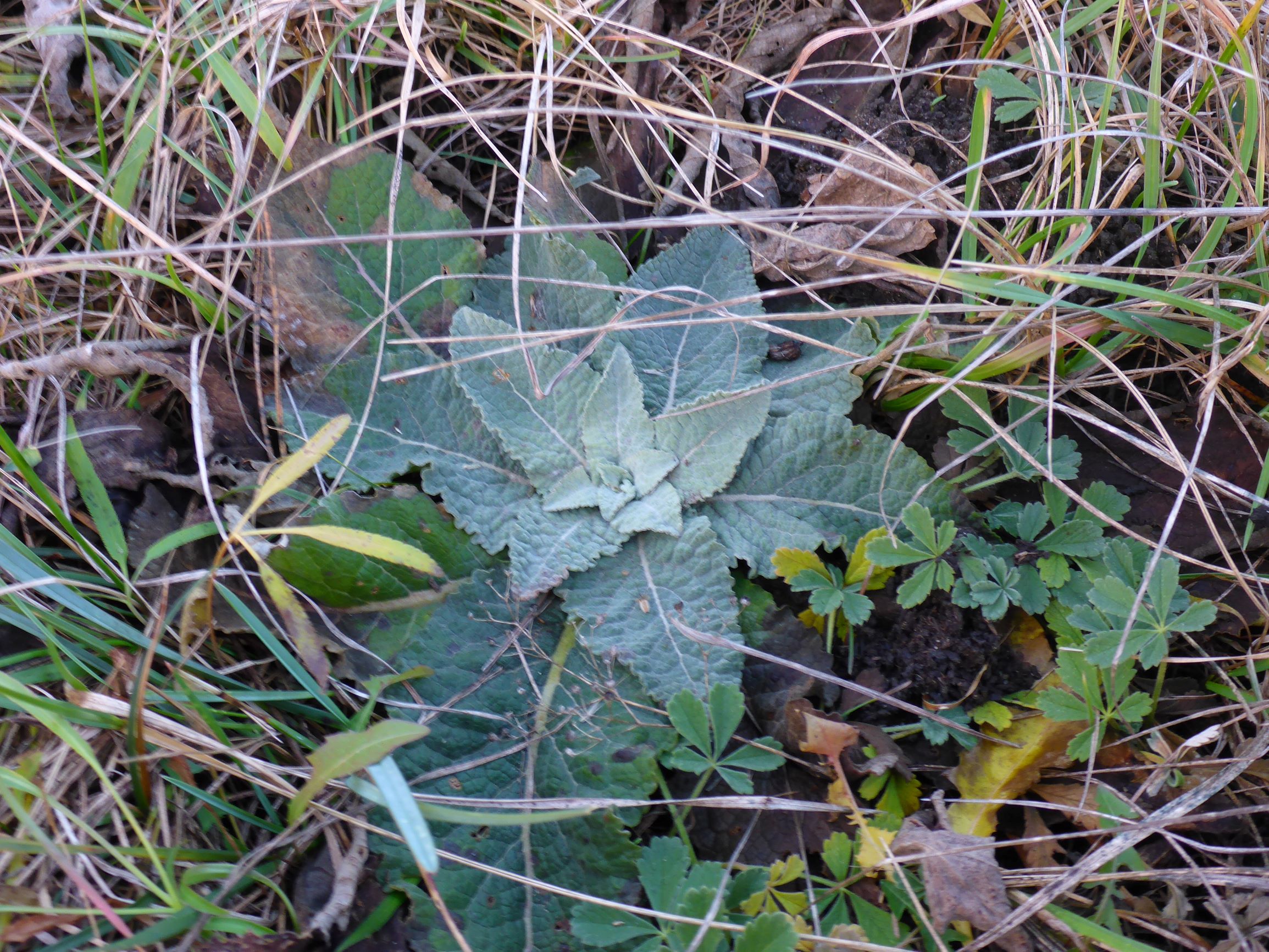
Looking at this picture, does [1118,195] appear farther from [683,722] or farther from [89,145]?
[89,145]

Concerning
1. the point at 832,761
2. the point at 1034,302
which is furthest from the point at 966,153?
the point at 832,761

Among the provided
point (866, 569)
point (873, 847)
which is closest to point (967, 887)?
point (873, 847)

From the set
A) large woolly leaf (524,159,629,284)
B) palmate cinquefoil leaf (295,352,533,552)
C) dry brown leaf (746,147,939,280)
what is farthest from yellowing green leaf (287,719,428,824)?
dry brown leaf (746,147,939,280)

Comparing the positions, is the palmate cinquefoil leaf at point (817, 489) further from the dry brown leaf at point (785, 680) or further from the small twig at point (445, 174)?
the small twig at point (445, 174)

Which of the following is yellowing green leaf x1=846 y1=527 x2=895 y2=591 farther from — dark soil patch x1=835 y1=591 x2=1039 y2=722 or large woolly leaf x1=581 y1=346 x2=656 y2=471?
large woolly leaf x1=581 y1=346 x2=656 y2=471

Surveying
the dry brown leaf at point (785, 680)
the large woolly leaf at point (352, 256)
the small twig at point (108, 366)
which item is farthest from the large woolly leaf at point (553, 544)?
the small twig at point (108, 366)
